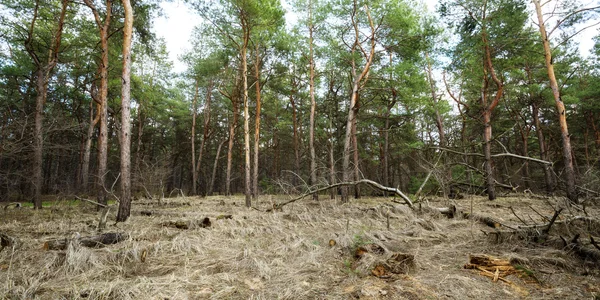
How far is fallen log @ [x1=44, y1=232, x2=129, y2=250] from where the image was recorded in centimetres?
376

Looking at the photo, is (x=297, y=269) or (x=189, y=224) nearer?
(x=297, y=269)

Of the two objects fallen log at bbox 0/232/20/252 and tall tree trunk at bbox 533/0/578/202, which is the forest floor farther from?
tall tree trunk at bbox 533/0/578/202

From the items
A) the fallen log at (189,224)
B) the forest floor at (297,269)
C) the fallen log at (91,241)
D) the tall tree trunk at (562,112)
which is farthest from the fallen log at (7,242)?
the tall tree trunk at (562,112)

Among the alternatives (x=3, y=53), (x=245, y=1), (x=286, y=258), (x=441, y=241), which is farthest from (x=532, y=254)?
(x=3, y=53)

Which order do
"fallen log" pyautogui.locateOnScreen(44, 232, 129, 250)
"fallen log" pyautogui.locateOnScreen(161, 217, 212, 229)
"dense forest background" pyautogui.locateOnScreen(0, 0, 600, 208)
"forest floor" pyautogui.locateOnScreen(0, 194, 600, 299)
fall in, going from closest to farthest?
1. "forest floor" pyautogui.locateOnScreen(0, 194, 600, 299)
2. "fallen log" pyautogui.locateOnScreen(44, 232, 129, 250)
3. "fallen log" pyautogui.locateOnScreen(161, 217, 212, 229)
4. "dense forest background" pyautogui.locateOnScreen(0, 0, 600, 208)

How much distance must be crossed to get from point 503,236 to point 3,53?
802 inches

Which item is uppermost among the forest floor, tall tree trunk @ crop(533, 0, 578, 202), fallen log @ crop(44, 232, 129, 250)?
tall tree trunk @ crop(533, 0, 578, 202)

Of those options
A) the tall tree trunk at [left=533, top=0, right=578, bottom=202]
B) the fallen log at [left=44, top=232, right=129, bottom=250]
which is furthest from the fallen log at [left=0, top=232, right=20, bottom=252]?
the tall tree trunk at [left=533, top=0, right=578, bottom=202]

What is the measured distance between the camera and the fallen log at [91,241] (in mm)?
3764

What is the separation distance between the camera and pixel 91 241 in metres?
3.95

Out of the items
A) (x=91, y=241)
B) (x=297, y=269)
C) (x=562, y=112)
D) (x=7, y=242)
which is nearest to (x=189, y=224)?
(x=91, y=241)

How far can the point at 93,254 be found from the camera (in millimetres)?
3293

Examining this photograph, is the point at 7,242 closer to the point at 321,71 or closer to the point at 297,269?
the point at 297,269

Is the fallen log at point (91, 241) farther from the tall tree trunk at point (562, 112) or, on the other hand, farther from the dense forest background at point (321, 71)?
the tall tree trunk at point (562, 112)
